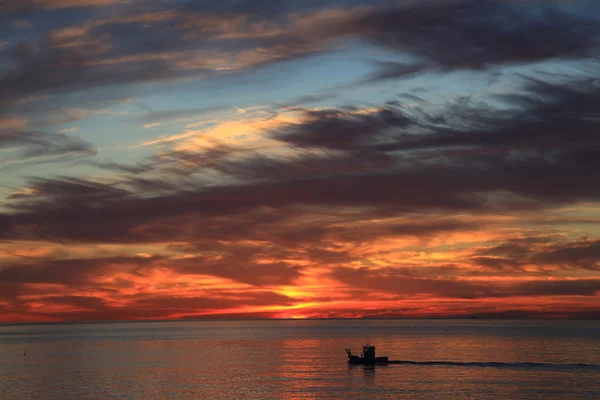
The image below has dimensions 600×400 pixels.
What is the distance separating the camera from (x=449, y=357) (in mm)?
165875

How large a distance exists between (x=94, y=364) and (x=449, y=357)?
83.7 metres

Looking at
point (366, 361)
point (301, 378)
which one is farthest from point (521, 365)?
point (301, 378)

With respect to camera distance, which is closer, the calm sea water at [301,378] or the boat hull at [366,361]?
the calm sea water at [301,378]

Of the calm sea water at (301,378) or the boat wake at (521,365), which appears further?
the boat wake at (521,365)

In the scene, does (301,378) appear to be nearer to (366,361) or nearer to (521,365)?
(366,361)

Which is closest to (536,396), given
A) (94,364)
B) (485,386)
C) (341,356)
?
(485,386)

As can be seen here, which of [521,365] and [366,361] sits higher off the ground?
[521,365]

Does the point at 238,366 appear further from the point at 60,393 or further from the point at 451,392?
the point at 451,392

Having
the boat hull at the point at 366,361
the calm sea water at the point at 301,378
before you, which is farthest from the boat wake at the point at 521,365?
the boat hull at the point at 366,361

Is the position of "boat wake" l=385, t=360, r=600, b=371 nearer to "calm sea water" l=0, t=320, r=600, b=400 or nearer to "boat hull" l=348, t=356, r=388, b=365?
"calm sea water" l=0, t=320, r=600, b=400

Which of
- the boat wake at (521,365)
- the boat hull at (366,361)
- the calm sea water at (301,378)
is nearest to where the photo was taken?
the calm sea water at (301,378)

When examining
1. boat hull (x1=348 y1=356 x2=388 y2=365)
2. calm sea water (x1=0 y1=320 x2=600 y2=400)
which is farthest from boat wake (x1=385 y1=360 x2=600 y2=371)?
boat hull (x1=348 y1=356 x2=388 y2=365)

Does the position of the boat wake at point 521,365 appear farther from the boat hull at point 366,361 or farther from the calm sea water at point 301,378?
the boat hull at point 366,361

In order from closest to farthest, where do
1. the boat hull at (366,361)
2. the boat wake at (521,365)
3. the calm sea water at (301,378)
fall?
the calm sea water at (301,378) → the boat wake at (521,365) → the boat hull at (366,361)
